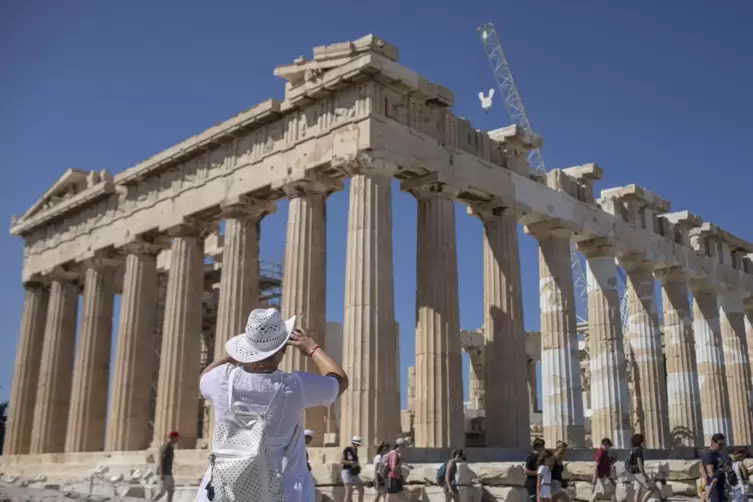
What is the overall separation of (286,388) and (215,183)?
74.6 feet

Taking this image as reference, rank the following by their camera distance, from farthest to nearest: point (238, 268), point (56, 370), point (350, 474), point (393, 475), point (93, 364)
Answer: point (56, 370) < point (93, 364) < point (238, 268) < point (350, 474) < point (393, 475)

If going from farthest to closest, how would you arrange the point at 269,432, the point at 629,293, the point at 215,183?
the point at 629,293 < the point at 215,183 < the point at 269,432

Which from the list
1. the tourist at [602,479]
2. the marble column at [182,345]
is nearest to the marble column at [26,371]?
the marble column at [182,345]

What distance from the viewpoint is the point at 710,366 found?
1375 inches

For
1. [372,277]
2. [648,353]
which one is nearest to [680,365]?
[648,353]

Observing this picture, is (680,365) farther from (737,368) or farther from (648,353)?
(737,368)

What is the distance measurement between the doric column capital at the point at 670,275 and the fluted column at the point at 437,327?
13.7 m

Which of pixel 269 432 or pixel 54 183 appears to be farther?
pixel 54 183

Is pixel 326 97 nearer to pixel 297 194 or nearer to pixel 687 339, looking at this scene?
pixel 297 194

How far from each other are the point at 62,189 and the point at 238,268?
14108mm

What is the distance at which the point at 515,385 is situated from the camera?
24.6m

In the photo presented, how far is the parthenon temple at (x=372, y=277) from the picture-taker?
2216 cm

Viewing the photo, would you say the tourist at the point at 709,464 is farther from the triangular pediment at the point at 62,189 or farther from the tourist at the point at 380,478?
the triangular pediment at the point at 62,189

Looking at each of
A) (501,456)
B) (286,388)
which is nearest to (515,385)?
(501,456)
